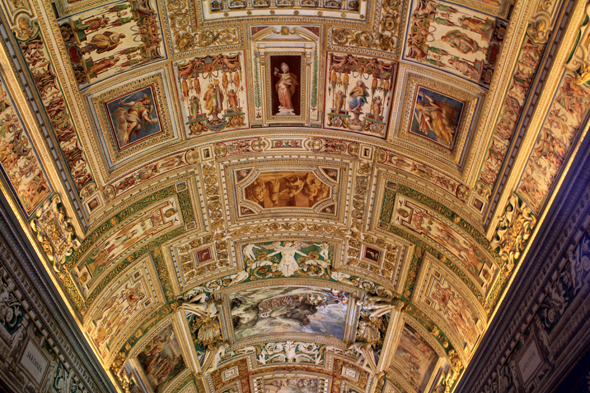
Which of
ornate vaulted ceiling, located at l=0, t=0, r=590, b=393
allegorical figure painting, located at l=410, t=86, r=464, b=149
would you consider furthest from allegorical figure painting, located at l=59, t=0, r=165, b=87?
allegorical figure painting, located at l=410, t=86, r=464, b=149

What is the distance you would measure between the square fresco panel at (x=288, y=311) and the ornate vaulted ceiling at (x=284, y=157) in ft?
0.70

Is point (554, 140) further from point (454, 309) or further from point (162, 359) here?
point (162, 359)

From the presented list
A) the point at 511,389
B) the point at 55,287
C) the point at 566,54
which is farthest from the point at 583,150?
the point at 55,287

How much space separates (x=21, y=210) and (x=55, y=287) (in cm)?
194

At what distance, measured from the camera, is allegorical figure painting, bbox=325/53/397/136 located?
1255 cm

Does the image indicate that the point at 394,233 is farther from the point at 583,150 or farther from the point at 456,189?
the point at 583,150

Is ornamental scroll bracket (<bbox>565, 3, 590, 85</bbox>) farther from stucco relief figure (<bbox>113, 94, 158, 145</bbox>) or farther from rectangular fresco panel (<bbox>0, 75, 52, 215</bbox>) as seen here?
rectangular fresco panel (<bbox>0, 75, 52, 215</bbox>)

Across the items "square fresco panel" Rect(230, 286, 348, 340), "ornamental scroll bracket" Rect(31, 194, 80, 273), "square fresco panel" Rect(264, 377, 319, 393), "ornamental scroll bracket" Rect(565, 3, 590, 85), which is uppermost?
"ornamental scroll bracket" Rect(565, 3, 590, 85)

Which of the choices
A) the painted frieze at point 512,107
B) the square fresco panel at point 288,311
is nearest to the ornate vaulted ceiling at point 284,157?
the painted frieze at point 512,107

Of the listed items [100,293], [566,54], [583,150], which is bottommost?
[100,293]

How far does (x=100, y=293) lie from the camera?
44.8 ft

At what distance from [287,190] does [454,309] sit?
5.76m

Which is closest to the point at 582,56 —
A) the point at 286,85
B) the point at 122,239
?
the point at 286,85

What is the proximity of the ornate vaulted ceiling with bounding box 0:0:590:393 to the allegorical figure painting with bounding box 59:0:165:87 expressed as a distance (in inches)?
1.6
